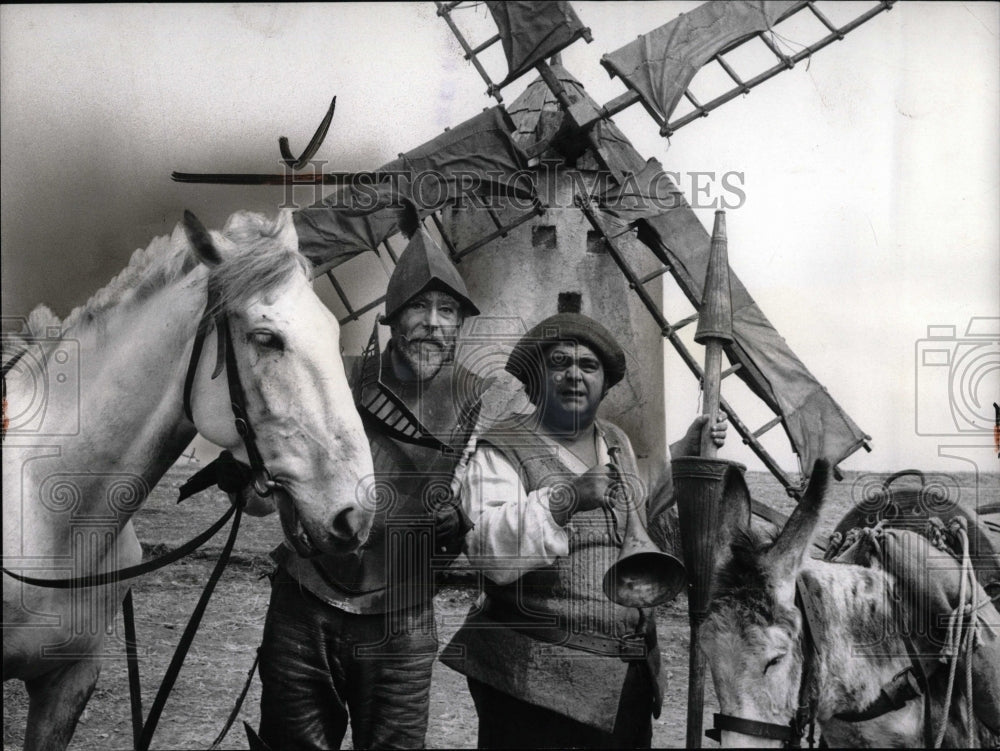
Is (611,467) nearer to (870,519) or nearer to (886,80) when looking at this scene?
(870,519)

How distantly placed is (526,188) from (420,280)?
1572mm

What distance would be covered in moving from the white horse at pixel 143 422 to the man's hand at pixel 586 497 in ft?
2.26

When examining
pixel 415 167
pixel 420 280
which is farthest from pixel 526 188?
pixel 420 280

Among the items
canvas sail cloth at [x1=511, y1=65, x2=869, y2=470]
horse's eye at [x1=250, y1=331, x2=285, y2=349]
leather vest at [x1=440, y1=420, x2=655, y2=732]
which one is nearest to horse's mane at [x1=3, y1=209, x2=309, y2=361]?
horse's eye at [x1=250, y1=331, x2=285, y2=349]

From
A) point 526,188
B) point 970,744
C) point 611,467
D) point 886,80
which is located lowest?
point 970,744

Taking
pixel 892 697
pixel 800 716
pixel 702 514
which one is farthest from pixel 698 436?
pixel 892 697

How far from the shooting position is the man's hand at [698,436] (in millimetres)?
4090

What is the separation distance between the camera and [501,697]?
4.05 meters

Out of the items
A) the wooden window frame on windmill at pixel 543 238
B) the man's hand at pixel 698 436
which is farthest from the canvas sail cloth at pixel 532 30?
the man's hand at pixel 698 436

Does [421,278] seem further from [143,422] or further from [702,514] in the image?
[702,514]

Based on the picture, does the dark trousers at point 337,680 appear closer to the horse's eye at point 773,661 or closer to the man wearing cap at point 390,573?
the man wearing cap at point 390,573

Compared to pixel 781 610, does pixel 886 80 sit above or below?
above

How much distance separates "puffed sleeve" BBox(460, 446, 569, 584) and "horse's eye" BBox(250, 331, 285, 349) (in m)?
0.86

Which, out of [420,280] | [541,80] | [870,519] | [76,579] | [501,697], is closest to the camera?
[76,579]
